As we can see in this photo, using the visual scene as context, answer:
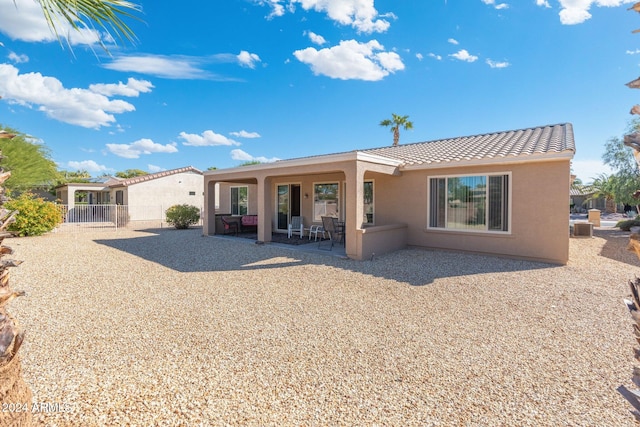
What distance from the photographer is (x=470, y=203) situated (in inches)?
398

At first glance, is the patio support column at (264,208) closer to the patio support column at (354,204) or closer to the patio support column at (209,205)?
the patio support column at (209,205)

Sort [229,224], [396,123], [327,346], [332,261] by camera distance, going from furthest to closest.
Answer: [396,123] < [229,224] < [332,261] < [327,346]

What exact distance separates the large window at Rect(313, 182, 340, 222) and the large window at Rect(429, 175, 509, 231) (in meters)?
4.53

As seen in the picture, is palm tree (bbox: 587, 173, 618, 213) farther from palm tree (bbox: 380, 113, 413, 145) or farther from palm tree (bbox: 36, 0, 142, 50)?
palm tree (bbox: 36, 0, 142, 50)

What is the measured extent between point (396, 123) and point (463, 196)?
17203 millimetres

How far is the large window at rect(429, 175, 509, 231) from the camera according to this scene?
960 cm

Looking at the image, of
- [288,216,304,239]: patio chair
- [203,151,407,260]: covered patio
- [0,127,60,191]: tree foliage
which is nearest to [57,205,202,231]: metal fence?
[0,127,60,191]: tree foliage

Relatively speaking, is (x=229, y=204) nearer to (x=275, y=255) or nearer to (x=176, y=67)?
(x=176, y=67)

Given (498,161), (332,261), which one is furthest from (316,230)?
(498,161)

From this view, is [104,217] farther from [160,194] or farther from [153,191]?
[160,194]

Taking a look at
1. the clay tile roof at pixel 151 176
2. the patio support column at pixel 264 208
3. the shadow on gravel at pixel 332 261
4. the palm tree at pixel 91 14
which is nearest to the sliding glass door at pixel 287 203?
the patio support column at pixel 264 208

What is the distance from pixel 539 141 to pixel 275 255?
9.66 m

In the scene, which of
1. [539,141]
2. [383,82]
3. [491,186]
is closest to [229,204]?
[383,82]

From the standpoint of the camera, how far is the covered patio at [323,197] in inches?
373
